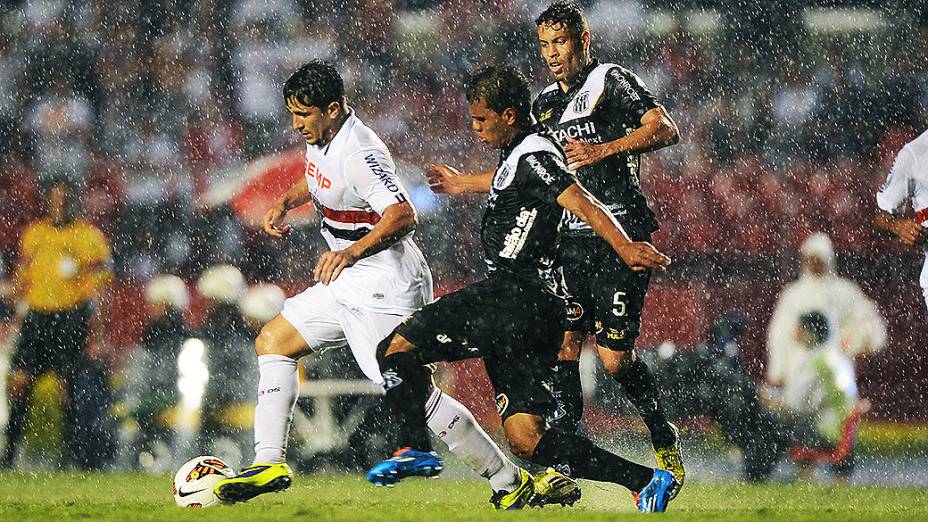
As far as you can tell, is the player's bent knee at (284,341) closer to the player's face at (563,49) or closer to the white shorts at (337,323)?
the white shorts at (337,323)

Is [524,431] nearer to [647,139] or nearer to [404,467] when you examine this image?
[404,467]

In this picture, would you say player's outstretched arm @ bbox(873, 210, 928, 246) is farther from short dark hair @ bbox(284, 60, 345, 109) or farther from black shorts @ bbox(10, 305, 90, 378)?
black shorts @ bbox(10, 305, 90, 378)

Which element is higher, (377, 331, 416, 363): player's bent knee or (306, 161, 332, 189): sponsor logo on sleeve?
A: (306, 161, 332, 189): sponsor logo on sleeve

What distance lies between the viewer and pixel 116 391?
9906 mm

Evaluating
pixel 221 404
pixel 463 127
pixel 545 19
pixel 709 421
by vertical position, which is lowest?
pixel 709 421

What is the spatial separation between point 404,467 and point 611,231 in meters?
1.18

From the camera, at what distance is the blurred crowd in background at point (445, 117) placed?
38.2ft

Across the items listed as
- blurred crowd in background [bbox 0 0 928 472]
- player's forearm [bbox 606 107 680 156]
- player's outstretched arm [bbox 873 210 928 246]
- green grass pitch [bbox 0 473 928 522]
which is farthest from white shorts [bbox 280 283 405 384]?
blurred crowd in background [bbox 0 0 928 472]

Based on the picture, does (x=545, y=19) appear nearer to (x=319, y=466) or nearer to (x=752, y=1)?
(x=319, y=466)

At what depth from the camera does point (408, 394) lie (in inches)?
218

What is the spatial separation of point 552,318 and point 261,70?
8788 millimetres

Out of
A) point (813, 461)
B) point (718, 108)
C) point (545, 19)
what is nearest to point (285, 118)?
point (718, 108)

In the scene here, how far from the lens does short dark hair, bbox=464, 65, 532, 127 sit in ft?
18.7

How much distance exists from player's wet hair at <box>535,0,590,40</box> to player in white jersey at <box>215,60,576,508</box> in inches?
41.2
